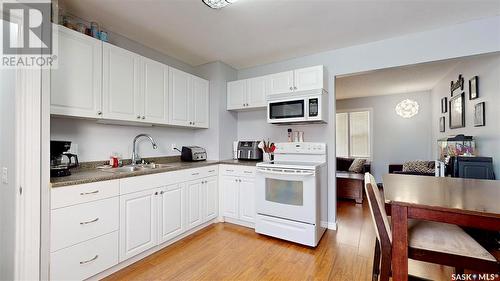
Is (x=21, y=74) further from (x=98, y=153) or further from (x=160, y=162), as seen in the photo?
(x=160, y=162)

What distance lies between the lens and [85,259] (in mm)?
1708

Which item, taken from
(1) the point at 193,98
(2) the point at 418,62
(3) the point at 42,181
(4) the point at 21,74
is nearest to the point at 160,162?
(1) the point at 193,98

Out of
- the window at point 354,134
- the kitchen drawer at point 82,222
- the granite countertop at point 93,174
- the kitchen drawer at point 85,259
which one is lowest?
the kitchen drawer at point 85,259

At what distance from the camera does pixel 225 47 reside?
114 inches

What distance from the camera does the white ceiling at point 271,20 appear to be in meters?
2.00

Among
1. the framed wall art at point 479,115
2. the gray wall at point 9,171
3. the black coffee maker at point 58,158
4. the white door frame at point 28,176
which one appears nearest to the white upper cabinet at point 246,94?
the black coffee maker at point 58,158

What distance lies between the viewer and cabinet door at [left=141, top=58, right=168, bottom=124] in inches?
98.5

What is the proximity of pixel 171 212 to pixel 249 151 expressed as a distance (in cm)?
141

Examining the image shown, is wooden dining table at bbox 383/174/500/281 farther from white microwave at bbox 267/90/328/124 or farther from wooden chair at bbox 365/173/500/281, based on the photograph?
white microwave at bbox 267/90/328/124

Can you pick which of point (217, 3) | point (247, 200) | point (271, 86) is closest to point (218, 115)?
point (271, 86)

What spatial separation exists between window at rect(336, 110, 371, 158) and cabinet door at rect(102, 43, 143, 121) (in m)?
5.72

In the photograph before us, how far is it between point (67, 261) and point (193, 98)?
2219 millimetres

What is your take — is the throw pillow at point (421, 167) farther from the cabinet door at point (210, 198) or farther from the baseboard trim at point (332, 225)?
the cabinet door at point (210, 198)

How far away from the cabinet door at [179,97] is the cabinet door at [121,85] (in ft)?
1.46
